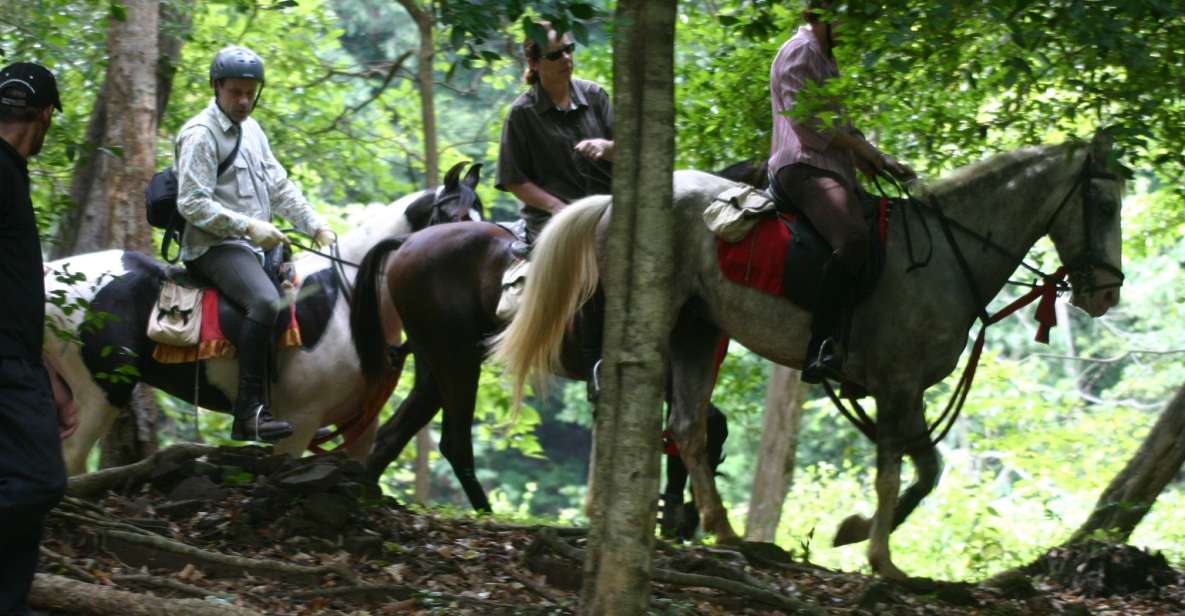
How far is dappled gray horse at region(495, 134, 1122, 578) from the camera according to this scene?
697 cm

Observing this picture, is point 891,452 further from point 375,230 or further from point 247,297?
point 375,230

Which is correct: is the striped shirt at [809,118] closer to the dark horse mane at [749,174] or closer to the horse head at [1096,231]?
the dark horse mane at [749,174]

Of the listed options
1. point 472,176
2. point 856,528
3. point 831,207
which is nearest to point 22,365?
point 831,207

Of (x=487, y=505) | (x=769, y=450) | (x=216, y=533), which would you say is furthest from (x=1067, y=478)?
(x=216, y=533)

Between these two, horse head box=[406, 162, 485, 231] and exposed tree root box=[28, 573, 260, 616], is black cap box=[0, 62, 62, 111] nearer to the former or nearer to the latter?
exposed tree root box=[28, 573, 260, 616]

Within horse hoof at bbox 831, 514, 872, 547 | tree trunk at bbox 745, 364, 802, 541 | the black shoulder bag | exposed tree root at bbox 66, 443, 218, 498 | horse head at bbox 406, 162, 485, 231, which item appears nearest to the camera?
exposed tree root at bbox 66, 443, 218, 498

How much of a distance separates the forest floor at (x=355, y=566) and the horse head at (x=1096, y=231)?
1517 millimetres

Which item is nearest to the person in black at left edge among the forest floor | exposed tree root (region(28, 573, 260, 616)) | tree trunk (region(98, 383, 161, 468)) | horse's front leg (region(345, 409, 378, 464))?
exposed tree root (region(28, 573, 260, 616))

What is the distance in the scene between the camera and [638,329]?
463 cm

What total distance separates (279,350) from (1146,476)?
535cm

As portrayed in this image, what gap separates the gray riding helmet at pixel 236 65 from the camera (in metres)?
7.83

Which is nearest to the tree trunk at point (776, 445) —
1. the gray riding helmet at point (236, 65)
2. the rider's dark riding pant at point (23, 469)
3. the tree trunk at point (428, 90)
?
the tree trunk at point (428, 90)

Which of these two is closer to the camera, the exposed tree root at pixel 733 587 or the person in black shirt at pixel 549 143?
the exposed tree root at pixel 733 587

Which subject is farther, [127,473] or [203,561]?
[127,473]
